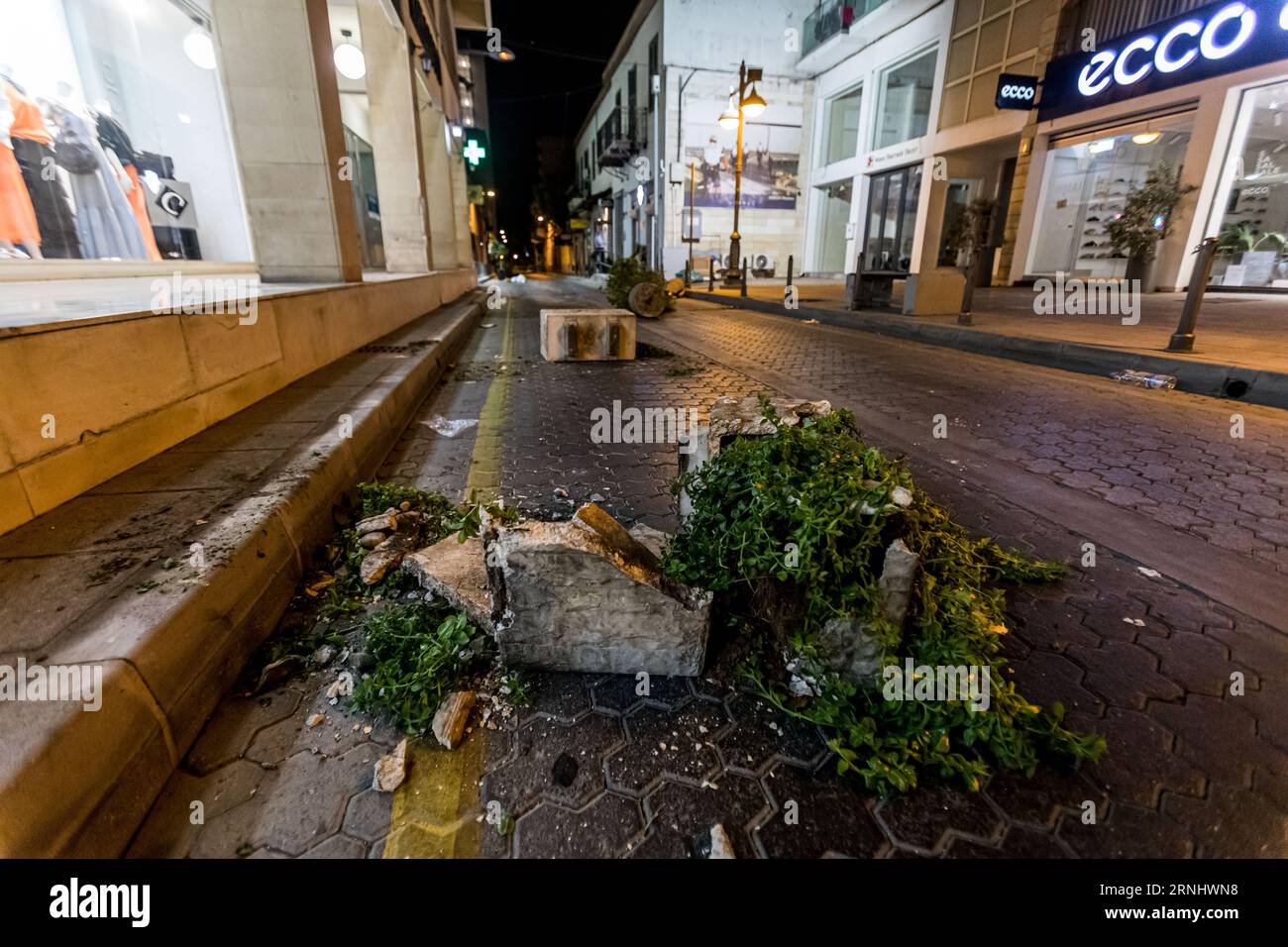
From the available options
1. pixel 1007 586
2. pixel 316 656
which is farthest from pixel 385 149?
pixel 1007 586

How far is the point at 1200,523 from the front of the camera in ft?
10.6

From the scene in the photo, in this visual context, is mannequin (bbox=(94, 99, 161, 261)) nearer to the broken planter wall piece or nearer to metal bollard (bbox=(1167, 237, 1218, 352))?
the broken planter wall piece

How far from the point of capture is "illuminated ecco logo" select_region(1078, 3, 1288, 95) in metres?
10.9

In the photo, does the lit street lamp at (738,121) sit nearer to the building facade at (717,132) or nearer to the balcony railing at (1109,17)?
the building facade at (717,132)

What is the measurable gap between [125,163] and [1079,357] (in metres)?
12.6

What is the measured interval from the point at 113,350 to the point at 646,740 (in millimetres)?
3105

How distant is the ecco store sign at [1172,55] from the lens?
10641 mm

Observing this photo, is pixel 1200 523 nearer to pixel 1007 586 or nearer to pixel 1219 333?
pixel 1007 586

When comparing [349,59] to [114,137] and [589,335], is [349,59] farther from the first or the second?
[589,335]

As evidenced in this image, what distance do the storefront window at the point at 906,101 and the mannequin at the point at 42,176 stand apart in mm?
21722

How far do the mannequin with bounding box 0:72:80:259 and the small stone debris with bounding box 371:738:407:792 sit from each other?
7.92m

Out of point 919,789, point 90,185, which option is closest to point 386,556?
point 919,789

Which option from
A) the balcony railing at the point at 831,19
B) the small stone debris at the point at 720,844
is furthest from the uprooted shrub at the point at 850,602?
the balcony railing at the point at 831,19

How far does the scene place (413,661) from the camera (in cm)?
204
